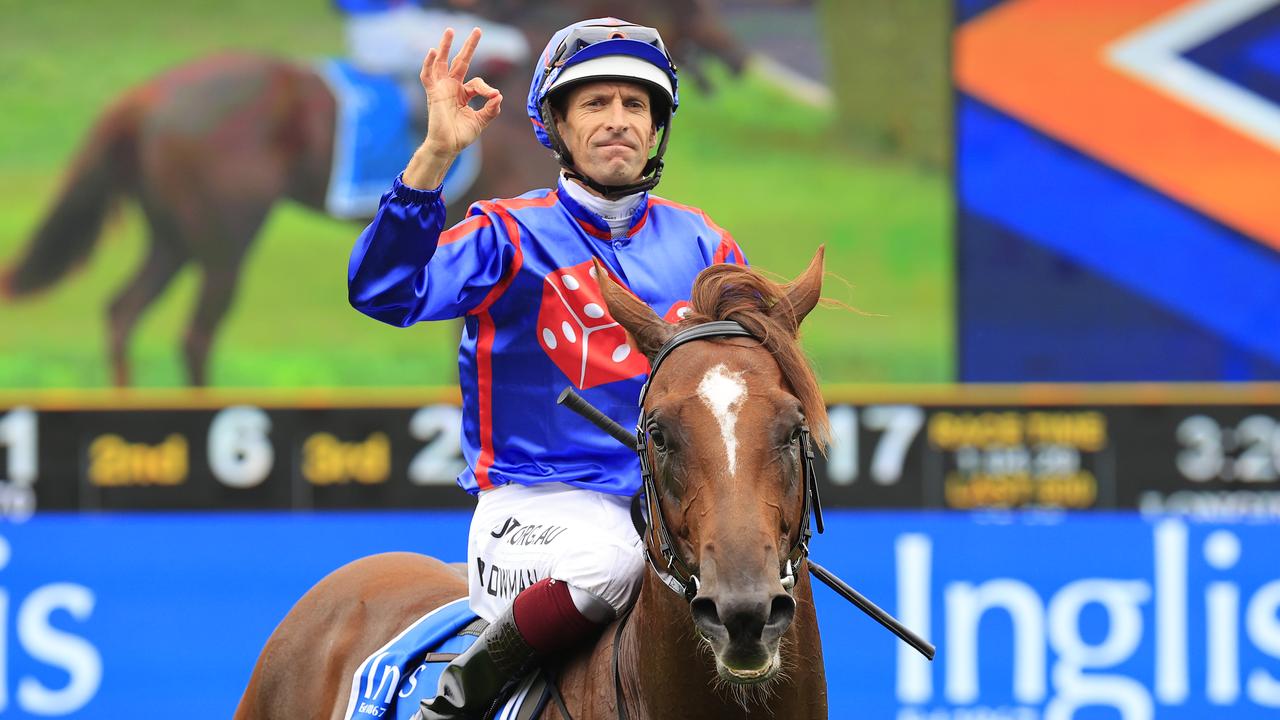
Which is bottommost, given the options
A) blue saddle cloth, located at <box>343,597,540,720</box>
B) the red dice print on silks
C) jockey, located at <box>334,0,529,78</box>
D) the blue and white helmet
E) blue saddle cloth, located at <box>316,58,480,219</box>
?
blue saddle cloth, located at <box>343,597,540,720</box>

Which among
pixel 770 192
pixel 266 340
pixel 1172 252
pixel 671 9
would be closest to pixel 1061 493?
pixel 1172 252

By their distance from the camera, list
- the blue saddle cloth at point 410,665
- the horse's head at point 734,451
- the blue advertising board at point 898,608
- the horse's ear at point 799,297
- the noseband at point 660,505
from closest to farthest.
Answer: the horse's head at point 734,451, the noseband at point 660,505, the horse's ear at point 799,297, the blue saddle cloth at point 410,665, the blue advertising board at point 898,608

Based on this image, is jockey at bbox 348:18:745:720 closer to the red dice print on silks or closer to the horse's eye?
the red dice print on silks

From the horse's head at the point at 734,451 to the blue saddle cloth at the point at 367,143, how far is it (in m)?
5.53

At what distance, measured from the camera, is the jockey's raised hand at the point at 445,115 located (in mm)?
2305

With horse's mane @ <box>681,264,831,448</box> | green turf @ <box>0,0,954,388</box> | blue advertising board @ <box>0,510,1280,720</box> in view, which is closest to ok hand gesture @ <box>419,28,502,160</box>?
horse's mane @ <box>681,264,831,448</box>

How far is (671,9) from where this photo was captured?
25.1 ft

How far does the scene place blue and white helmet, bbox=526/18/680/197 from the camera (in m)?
2.52

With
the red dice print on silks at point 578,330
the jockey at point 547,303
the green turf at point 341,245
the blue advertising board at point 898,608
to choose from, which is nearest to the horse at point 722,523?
the jockey at point 547,303

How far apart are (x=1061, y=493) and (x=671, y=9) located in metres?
2.77

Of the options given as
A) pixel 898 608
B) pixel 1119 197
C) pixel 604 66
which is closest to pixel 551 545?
pixel 604 66

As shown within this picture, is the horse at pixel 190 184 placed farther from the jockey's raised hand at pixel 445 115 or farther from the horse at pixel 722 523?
the horse at pixel 722 523

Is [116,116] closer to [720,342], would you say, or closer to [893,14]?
[893,14]

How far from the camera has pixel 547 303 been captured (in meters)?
2.47
